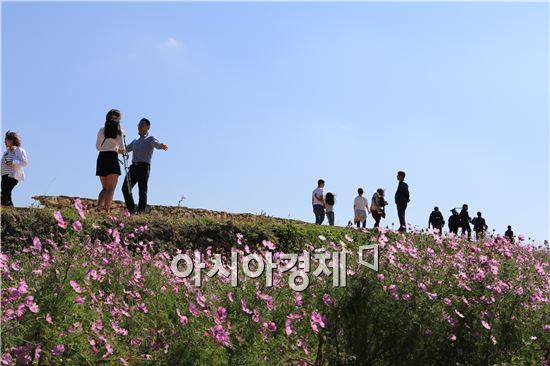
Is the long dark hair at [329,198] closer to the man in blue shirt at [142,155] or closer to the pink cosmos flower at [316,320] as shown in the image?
the man in blue shirt at [142,155]

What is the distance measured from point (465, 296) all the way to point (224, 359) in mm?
2094

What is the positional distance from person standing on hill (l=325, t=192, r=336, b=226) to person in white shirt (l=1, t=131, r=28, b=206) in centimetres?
865

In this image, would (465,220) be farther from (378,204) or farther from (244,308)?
(244,308)

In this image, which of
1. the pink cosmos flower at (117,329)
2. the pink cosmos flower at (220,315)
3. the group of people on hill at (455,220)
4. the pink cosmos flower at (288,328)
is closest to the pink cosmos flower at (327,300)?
the pink cosmos flower at (288,328)

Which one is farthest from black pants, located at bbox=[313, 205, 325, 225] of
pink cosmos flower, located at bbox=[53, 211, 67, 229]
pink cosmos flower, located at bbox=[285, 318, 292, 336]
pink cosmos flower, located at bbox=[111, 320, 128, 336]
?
pink cosmos flower, located at bbox=[53, 211, 67, 229]

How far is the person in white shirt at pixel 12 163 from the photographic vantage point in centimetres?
1193

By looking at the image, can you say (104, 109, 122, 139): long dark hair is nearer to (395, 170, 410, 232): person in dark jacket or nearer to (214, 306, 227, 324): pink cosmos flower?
(214, 306, 227, 324): pink cosmos flower

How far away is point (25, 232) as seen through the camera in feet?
31.8

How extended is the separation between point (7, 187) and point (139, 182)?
2.09 meters

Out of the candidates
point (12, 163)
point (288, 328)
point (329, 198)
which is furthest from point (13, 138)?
point (329, 198)

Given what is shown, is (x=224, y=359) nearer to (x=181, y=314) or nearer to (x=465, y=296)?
(x=181, y=314)

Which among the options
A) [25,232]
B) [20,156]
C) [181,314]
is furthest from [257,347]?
[20,156]

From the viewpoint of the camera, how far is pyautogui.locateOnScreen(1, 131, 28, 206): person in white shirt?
11930 mm

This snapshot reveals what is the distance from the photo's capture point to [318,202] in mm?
18422
